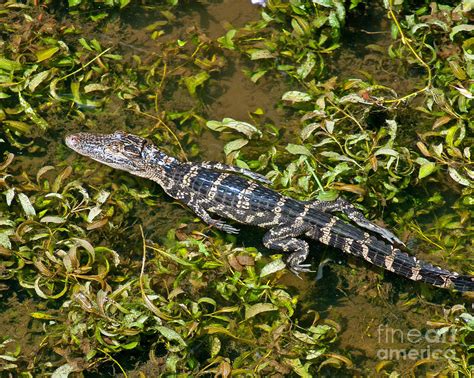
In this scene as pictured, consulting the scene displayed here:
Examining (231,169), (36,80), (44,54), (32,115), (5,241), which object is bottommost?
(5,241)

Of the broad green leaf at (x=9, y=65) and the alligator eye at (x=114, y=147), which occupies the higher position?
the broad green leaf at (x=9, y=65)

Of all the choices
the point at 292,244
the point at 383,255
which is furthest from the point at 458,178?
the point at 292,244

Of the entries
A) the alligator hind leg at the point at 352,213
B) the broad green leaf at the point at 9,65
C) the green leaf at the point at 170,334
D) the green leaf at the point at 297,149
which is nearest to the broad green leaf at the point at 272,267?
the alligator hind leg at the point at 352,213

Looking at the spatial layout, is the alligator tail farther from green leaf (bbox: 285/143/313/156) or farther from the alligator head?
the alligator head

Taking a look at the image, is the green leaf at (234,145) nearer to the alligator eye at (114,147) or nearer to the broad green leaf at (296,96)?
the broad green leaf at (296,96)

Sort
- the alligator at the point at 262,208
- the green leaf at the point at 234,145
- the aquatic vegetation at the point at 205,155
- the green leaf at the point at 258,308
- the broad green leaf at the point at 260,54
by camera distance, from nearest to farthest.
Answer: the green leaf at the point at 258,308, the aquatic vegetation at the point at 205,155, the alligator at the point at 262,208, the green leaf at the point at 234,145, the broad green leaf at the point at 260,54

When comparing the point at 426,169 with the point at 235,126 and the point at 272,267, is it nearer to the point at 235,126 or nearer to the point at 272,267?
the point at 272,267

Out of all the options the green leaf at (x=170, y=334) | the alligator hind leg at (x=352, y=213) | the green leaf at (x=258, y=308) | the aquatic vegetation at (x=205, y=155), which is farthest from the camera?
the alligator hind leg at (x=352, y=213)

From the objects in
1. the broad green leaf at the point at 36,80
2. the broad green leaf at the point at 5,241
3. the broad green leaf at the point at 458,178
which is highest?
the broad green leaf at the point at 36,80
